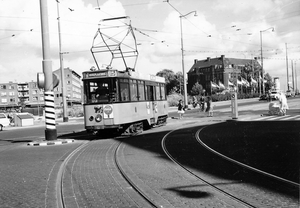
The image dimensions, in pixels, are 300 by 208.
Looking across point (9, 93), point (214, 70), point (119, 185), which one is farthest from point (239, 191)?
point (9, 93)

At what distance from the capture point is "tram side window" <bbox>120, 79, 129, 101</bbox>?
15.9 meters

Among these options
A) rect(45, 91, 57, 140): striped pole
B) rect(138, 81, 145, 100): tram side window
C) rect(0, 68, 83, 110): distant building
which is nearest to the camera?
rect(45, 91, 57, 140): striped pole

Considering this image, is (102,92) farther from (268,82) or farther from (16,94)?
(16,94)

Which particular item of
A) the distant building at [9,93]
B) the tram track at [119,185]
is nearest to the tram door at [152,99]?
the tram track at [119,185]

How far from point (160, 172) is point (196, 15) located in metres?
32.4

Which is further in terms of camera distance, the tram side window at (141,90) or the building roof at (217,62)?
the building roof at (217,62)

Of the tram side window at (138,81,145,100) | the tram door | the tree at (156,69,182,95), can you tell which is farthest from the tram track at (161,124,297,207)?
the tree at (156,69,182,95)

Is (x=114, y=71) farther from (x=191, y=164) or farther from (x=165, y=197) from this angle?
(x=165, y=197)

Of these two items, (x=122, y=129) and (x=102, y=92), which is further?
(x=122, y=129)

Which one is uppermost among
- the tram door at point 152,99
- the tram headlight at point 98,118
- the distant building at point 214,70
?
the distant building at point 214,70

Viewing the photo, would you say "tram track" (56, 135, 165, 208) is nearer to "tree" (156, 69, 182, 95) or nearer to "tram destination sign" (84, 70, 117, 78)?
"tram destination sign" (84, 70, 117, 78)

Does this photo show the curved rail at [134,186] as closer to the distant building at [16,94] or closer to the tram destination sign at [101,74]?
the tram destination sign at [101,74]

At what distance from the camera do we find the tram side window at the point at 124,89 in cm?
1591

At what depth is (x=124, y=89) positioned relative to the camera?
635 inches
